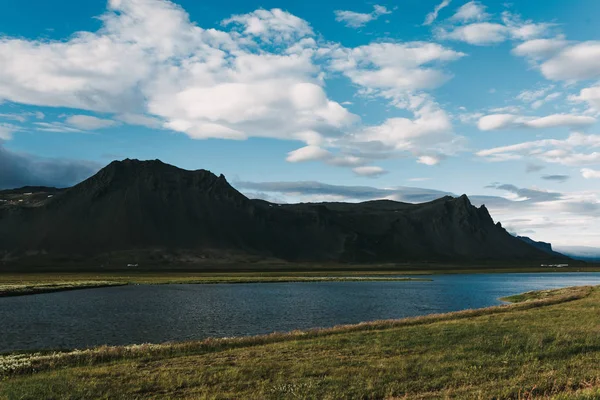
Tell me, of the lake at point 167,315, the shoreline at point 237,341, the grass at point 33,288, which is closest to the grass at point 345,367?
the shoreline at point 237,341

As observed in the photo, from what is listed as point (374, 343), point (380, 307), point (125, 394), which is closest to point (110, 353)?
point (125, 394)

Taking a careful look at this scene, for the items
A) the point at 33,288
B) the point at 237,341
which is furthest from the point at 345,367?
the point at 33,288

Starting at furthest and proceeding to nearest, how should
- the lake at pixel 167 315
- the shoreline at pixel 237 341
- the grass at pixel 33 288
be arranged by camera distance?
1. the grass at pixel 33 288
2. the lake at pixel 167 315
3. the shoreline at pixel 237 341

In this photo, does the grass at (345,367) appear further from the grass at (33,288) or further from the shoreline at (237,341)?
the grass at (33,288)

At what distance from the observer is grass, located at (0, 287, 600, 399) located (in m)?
20.6

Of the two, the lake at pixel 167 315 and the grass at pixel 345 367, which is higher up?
the grass at pixel 345 367

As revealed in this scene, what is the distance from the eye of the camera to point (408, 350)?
2964 cm

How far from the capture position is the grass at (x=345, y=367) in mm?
20641

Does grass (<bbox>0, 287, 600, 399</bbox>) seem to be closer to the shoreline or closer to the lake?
the shoreline

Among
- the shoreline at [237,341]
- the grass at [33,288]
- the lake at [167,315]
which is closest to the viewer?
the shoreline at [237,341]

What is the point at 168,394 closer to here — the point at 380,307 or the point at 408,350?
the point at 408,350

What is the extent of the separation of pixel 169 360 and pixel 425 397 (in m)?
16.7

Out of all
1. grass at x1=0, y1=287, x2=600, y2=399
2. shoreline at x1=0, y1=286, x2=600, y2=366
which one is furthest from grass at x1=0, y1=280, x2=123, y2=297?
grass at x1=0, y1=287, x2=600, y2=399

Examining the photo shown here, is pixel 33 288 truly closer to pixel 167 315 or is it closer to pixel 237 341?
pixel 167 315
